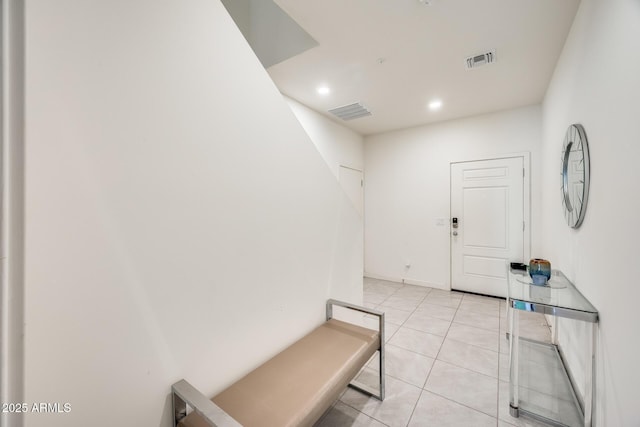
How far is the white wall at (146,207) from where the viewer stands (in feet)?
2.53

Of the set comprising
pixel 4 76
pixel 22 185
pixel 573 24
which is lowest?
pixel 22 185

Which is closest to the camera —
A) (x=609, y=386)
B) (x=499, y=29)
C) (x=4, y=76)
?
(x=4, y=76)

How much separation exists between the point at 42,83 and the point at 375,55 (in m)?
2.38

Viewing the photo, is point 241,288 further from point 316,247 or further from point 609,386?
point 609,386

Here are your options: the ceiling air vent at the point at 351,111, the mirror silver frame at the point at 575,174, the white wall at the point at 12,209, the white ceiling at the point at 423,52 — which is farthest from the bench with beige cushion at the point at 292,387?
the ceiling air vent at the point at 351,111

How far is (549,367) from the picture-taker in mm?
2139

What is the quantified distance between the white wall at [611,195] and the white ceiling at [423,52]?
392 mm

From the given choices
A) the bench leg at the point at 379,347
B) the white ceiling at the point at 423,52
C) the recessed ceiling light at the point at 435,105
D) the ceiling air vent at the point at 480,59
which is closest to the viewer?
the bench leg at the point at 379,347

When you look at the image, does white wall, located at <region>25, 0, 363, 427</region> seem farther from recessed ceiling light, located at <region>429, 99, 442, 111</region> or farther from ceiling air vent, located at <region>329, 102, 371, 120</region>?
recessed ceiling light, located at <region>429, 99, 442, 111</region>

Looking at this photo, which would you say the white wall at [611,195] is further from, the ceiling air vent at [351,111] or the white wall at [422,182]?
the ceiling air vent at [351,111]

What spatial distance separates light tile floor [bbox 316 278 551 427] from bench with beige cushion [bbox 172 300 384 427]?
8.2 inches

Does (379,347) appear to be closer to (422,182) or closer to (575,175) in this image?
(575,175)

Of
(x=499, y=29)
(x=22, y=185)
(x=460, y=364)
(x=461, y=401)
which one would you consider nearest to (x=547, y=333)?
(x=460, y=364)

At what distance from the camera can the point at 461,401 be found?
1.76 meters
